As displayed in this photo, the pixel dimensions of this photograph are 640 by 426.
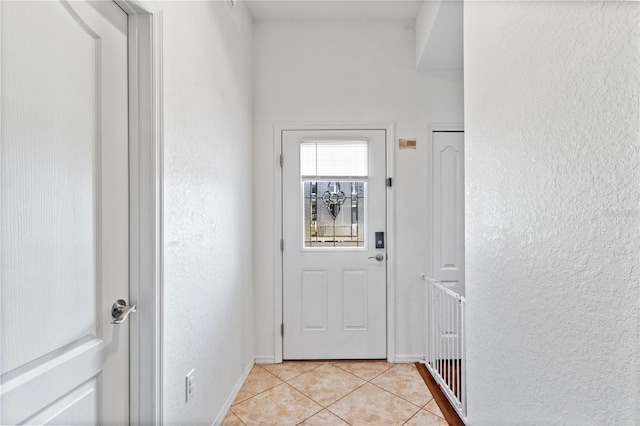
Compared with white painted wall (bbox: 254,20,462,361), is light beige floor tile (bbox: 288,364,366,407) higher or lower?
lower

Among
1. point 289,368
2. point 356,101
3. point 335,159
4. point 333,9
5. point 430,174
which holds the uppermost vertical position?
point 333,9

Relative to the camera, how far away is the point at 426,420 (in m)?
2.01

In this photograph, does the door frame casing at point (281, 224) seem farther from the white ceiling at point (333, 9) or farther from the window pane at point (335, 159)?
the white ceiling at point (333, 9)

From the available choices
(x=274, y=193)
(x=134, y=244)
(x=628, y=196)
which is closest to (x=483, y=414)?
(x=628, y=196)

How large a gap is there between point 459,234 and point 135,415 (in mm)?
2540

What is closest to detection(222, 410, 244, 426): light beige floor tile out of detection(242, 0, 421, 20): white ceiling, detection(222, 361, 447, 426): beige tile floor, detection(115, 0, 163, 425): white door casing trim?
detection(222, 361, 447, 426): beige tile floor

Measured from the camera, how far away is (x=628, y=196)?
2.42 feet

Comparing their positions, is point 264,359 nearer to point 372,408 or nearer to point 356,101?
point 372,408

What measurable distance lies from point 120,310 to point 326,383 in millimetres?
1721

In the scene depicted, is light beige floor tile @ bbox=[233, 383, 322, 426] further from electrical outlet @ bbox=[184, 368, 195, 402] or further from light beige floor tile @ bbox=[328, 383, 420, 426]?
electrical outlet @ bbox=[184, 368, 195, 402]

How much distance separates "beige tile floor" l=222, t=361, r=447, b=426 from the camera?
203cm

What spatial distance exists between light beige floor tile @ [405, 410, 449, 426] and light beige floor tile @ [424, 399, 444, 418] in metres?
0.03

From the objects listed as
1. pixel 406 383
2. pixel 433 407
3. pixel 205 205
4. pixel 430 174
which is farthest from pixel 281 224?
pixel 433 407

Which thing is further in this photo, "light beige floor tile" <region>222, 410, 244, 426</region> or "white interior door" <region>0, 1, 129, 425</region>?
"light beige floor tile" <region>222, 410, 244, 426</region>
